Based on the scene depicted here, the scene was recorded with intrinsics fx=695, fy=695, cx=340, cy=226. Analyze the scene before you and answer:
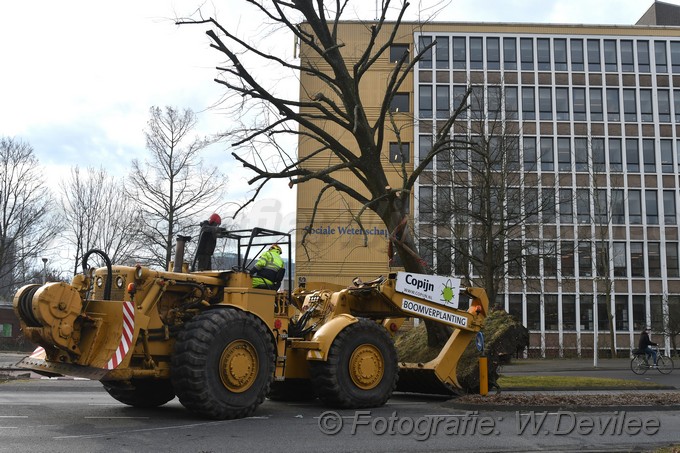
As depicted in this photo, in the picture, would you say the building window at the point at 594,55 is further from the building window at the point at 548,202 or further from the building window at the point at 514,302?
the building window at the point at 548,202

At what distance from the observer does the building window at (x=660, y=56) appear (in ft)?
181

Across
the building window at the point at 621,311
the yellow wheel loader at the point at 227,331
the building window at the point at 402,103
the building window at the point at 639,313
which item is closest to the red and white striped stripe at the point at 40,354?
the yellow wheel loader at the point at 227,331

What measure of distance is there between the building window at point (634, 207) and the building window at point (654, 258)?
2.04 meters

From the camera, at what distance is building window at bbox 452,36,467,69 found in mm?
54500

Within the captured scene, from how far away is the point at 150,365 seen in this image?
29.1ft

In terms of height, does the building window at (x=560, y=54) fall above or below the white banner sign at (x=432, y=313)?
above

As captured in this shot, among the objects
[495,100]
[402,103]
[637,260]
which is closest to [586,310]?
[637,260]

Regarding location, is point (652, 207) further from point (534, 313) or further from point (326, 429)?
point (326, 429)

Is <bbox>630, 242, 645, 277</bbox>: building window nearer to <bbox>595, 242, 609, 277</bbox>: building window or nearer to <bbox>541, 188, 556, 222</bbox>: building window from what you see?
<bbox>595, 242, 609, 277</bbox>: building window

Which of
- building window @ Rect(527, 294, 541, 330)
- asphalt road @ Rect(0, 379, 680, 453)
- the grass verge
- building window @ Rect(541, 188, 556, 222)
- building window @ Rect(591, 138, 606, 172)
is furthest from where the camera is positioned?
building window @ Rect(527, 294, 541, 330)

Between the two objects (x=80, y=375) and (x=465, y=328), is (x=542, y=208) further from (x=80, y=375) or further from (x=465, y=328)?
(x=80, y=375)

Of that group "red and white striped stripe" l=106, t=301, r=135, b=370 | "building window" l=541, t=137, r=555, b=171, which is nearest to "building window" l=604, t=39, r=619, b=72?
"building window" l=541, t=137, r=555, b=171

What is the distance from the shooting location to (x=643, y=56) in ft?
182

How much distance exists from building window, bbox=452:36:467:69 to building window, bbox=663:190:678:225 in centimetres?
1860
